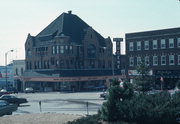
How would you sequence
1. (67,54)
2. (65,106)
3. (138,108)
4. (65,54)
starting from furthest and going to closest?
1. (67,54)
2. (65,54)
3. (65,106)
4. (138,108)

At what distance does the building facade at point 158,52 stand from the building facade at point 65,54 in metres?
17.2

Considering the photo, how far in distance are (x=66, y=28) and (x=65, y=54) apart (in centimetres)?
738

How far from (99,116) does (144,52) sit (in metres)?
38.3

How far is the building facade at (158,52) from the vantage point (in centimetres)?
5416

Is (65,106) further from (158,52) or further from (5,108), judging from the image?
(158,52)

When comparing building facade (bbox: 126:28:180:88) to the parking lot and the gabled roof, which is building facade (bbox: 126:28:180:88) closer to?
the parking lot

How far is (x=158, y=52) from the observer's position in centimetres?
5562

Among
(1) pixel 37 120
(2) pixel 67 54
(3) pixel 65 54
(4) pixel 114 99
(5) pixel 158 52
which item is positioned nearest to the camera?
(4) pixel 114 99

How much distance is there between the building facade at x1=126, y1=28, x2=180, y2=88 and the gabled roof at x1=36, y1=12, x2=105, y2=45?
2195 cm

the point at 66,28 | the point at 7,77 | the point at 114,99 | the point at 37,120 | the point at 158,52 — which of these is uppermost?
the point at 66,28

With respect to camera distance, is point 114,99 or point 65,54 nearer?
point 114,99

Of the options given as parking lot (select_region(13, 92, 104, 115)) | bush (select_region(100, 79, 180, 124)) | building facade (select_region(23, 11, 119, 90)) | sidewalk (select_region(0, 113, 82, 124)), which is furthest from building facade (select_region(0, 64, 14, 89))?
bush (select_region(100, 79, 180, 124))

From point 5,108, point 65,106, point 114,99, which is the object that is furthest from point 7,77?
point 114,99

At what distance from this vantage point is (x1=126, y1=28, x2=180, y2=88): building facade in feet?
178
